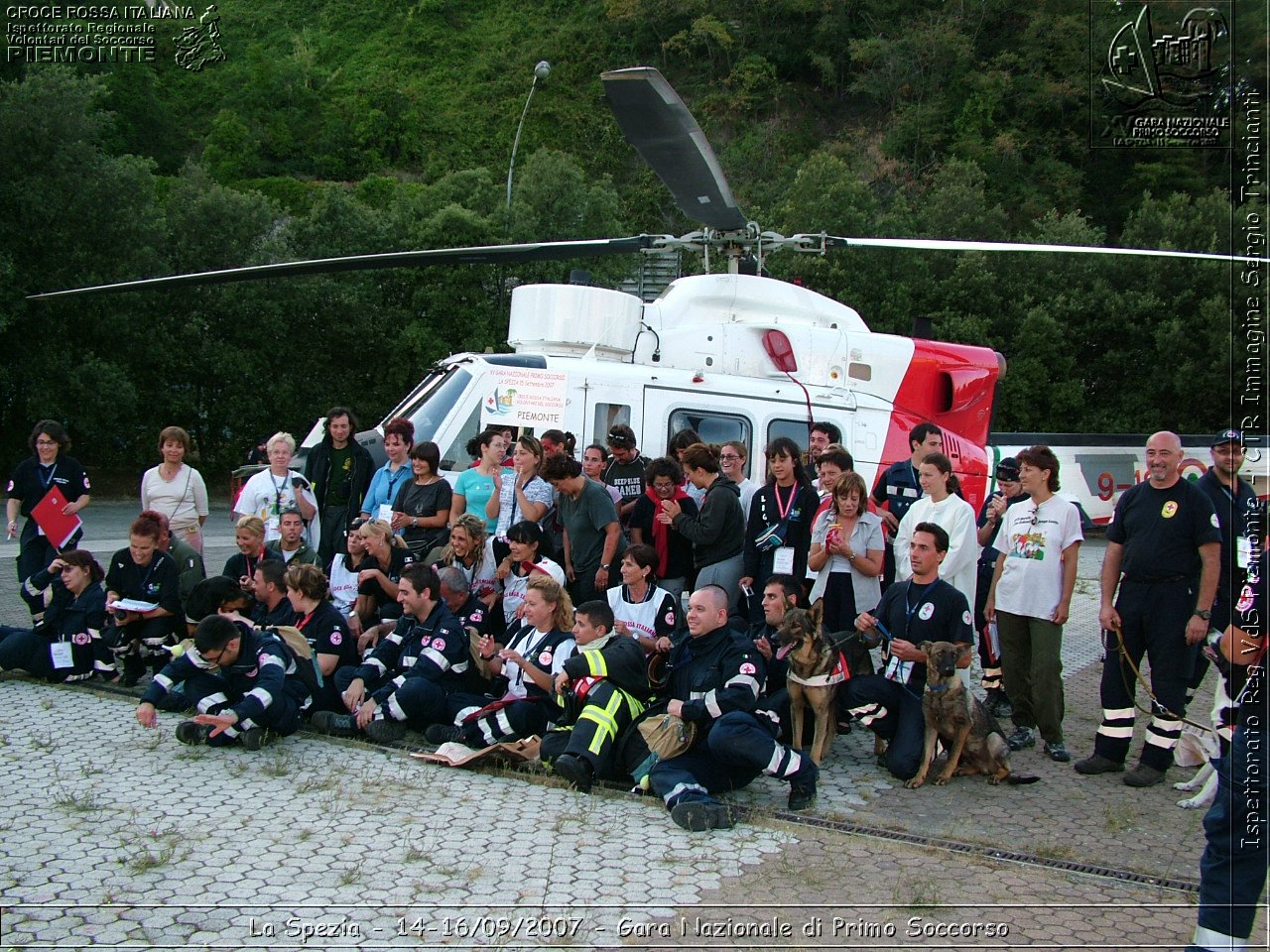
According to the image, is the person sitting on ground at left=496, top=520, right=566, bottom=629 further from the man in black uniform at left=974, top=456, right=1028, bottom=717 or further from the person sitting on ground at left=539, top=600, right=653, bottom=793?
the man in black uniform at left=974, top=456, right=1028, bottom=717

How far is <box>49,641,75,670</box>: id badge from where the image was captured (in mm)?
7586

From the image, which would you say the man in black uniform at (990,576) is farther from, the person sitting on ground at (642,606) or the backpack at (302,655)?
the backpack at (302,655)

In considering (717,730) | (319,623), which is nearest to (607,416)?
(319,623)

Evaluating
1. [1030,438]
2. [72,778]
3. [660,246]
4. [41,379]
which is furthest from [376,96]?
[72,778]

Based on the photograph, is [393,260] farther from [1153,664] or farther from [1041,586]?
[1153,664]

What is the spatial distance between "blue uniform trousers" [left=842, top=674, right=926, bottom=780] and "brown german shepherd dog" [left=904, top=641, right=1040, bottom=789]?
105 millimetres

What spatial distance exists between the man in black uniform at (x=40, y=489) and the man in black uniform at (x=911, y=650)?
623 cm

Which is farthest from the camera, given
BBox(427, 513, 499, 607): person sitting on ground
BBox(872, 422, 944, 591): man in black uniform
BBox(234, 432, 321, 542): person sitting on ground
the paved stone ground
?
BBox(234, 432, 321, 542): person sitting on ground

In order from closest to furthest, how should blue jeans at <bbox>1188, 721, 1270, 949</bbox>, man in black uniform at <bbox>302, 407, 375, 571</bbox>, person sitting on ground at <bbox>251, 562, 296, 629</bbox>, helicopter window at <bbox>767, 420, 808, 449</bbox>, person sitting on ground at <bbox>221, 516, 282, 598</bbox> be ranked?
blue jeans at <bbox>1188, 721, 1270, 949</bbox>
person sitting on ground at <bbox>251, 562, 296, 629</bbox>
person sitting on ground at <bbox>221, 516, 282, 598</bbox>
man in black uniform at <bbox>302, 407, 375, 571</bbox>
helicopter window at <bbox>767, 420, 808, 449</bbox>

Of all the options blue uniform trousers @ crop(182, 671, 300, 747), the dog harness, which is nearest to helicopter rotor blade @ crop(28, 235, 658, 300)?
blue uniform trousers @ crop(182, 671, 300, 747)

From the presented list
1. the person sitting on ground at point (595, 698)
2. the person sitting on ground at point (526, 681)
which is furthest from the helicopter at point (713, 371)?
the person sitting on ground at point (595, 698)

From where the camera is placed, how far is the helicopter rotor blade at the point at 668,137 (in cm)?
672

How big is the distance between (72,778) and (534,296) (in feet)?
18.3

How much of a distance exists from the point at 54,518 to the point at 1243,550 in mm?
8235
